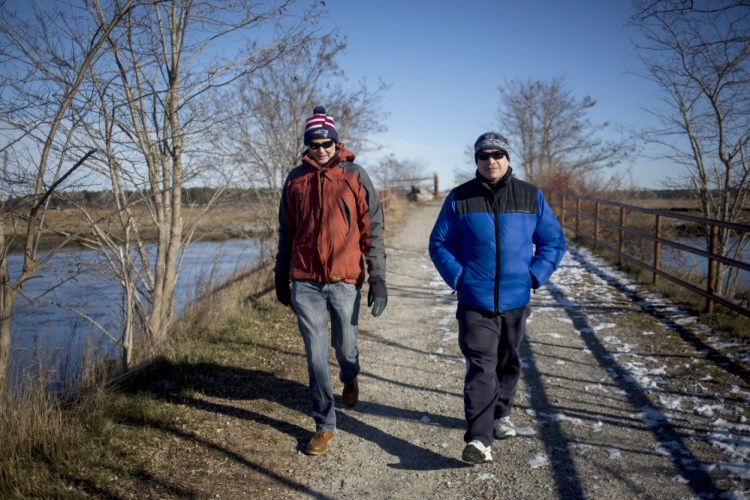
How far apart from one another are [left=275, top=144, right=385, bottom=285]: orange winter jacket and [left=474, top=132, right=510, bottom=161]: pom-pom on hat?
2.55ft

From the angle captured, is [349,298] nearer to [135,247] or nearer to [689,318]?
[135,247]

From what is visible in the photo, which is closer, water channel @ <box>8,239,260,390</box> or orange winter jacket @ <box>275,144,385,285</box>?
orange winter jacket @ <box>275,144,385,285</box>

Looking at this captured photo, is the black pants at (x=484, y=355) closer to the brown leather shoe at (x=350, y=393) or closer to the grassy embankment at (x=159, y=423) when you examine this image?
Answer: the brown leather shoe at (x=350, y=393)

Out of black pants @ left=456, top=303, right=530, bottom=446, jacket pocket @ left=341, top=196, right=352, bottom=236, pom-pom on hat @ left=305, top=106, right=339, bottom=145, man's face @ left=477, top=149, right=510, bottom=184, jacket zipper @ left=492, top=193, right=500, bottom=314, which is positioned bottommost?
black pants @ left=456, top=303, right=530, bottom=446

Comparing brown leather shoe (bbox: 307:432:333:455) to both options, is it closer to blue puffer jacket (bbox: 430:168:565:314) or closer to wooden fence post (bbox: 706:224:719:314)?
blue puffer jacket (bbox: 430:168:565:314)

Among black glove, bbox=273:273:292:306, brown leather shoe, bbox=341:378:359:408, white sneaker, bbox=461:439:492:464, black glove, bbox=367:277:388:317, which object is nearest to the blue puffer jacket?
black glove, bbox=367:277:388:317

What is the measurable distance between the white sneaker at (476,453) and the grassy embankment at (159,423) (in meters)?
1.13

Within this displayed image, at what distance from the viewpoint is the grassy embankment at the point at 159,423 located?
118 inches

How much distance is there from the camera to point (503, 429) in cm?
352

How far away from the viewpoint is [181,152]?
6.01 metres

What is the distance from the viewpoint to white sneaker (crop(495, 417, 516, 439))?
352 cm

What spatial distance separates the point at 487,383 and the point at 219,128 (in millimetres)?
4262

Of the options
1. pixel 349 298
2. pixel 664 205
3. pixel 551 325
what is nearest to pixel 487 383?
pixel 349 298

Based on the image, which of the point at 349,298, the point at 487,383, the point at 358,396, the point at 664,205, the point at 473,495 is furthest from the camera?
the point at 664,205
